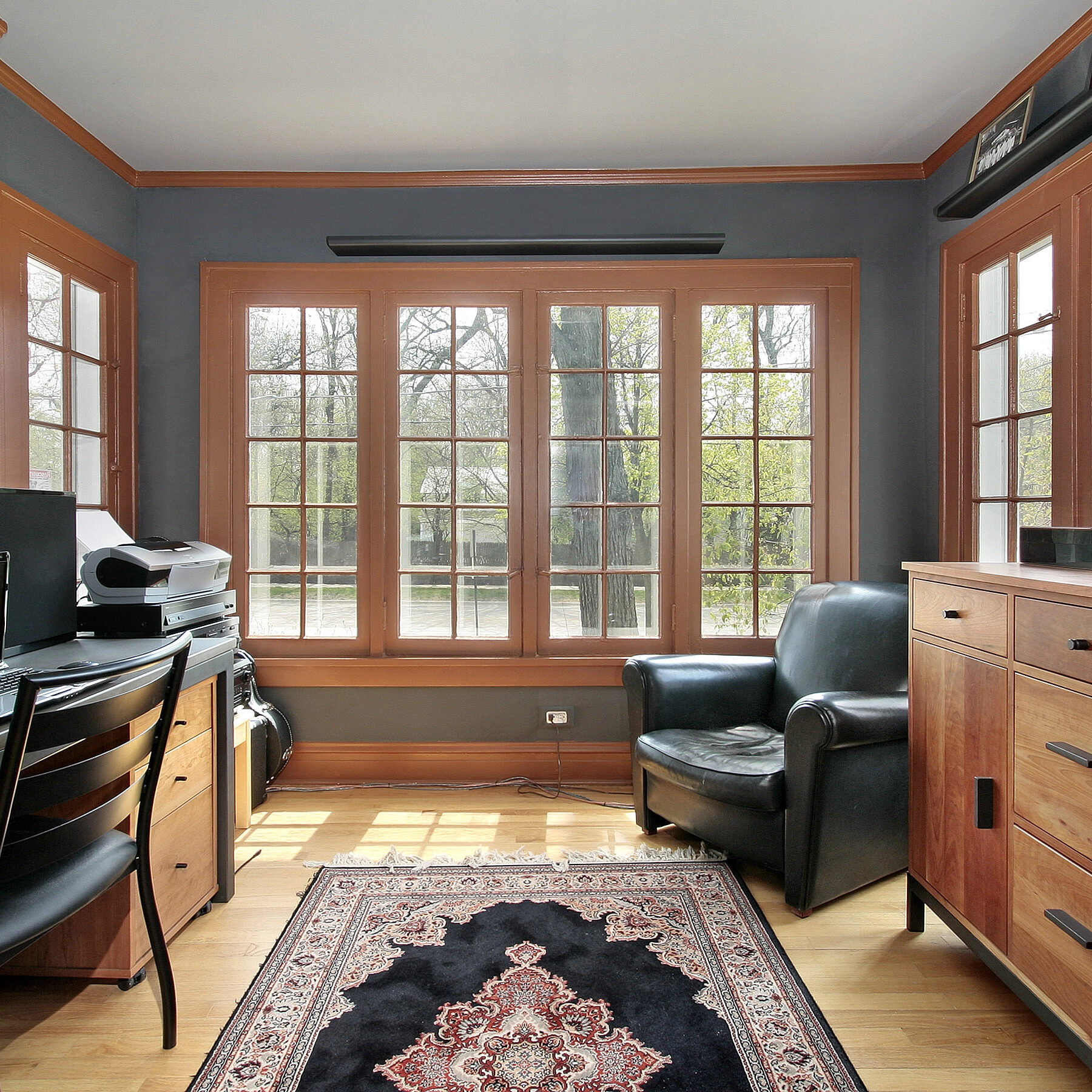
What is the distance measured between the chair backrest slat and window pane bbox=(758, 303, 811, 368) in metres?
2.90

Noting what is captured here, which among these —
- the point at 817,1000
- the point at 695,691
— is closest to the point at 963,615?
the point at 817,1000

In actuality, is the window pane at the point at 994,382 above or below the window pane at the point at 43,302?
below

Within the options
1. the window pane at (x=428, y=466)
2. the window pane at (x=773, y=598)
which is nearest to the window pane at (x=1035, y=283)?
the window pane at (x=773, y=598)

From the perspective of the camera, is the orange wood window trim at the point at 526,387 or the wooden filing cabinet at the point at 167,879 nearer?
the wooden filing cabinet at the point at 167,879

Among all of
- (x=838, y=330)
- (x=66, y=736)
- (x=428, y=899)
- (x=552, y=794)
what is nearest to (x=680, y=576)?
(x=552, y=794)

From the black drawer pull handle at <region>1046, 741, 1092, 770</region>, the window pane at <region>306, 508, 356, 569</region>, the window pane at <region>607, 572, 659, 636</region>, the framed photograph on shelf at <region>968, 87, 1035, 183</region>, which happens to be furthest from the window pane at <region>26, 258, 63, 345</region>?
the framed photograph on shelf at <region>968, 87, 1035, 183</region>

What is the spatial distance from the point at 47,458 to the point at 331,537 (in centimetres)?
114

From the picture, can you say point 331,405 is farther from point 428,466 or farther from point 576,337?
point 576,337

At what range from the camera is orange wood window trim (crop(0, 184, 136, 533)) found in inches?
103

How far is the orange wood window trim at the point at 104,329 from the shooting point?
8.57 ft

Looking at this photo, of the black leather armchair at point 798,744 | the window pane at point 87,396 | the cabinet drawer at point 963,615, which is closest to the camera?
the cabinet drawer at point 963,615

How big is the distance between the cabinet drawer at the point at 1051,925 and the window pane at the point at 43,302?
11.6 feet

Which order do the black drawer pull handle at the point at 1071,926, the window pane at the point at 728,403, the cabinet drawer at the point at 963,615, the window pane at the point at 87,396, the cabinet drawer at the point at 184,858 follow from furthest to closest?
the window pane at the point at 728,403 → the window pane at the point at 87,396 → the cabinet drawer at the point at 184,858 → the cabinet drawer at the point at 963,615 → the black drawer pull handle at the point at 1071,926

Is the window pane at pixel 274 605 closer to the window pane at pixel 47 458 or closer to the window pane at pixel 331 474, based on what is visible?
the window pane at pixel 331 474
